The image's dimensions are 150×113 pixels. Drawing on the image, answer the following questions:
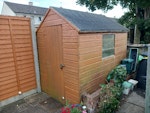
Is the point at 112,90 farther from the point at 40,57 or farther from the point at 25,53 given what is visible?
the point at 25,53

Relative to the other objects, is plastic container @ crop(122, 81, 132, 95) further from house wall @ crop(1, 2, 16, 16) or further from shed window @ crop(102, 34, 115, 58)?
house wall @ crop(1, 2, 16, 16)

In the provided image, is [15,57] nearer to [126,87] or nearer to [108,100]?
[108,100]

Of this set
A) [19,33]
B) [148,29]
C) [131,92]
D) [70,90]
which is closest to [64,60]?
[70,90]

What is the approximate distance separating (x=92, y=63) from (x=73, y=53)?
75 cm

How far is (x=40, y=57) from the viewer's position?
4711 mm

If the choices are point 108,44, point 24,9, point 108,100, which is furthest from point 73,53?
point 24,9

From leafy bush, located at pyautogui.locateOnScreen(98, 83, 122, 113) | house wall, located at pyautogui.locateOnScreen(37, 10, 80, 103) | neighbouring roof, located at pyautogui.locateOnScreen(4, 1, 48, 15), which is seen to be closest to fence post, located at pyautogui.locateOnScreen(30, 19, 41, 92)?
house wall, located at pyautogui.locateOnScreen(37, 10, 80, 103)

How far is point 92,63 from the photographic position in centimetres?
373

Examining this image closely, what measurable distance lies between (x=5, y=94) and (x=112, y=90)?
341 cm

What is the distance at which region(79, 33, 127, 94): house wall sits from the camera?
3.35 metres

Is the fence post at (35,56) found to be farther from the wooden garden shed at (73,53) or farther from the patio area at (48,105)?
the patio area at (48,105)

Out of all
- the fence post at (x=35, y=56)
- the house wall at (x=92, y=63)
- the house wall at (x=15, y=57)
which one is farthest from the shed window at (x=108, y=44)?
the house wall at (x=15, y=57)

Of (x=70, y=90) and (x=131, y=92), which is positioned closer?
(x=70, y=90)

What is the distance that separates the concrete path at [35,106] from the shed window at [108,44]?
7.79 ft
